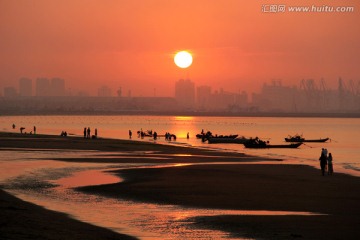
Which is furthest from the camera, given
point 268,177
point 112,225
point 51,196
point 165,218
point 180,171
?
point 180,171

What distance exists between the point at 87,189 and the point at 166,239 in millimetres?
14590

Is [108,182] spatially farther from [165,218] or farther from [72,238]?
[72,238]

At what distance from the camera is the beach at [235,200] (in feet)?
70.1

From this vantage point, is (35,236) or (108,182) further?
(108,182)

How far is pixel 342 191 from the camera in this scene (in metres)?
34.6

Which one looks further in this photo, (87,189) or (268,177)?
→ (268,177)

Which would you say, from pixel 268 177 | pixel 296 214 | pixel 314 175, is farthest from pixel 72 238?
pixel 314 175

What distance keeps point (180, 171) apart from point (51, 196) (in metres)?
16.7

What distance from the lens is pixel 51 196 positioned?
30891 millimetres

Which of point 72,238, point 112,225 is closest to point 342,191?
point 112,225

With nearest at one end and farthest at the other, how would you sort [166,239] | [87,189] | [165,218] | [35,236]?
[35,236] < [166,239] < [165,218] < [87,189]

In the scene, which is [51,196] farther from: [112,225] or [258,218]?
[258,218]

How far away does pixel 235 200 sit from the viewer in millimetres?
30281

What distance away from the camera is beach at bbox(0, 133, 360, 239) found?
2138cm
